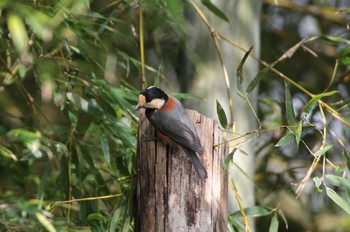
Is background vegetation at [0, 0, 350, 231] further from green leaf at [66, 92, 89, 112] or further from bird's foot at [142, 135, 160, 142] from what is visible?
bird's foot at [142, 135, 160, 142]

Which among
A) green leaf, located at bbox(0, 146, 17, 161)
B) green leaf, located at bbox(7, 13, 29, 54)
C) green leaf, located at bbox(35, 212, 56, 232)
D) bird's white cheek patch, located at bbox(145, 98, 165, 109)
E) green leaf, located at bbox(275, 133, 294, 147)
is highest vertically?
green leaf, located at bbox(7, 13, 29, 54)

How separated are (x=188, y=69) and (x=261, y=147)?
3.85ft

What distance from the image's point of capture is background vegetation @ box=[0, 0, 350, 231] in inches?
127

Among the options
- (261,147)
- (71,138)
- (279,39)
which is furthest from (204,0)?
(279,39)

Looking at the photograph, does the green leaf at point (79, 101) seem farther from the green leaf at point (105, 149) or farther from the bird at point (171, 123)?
the bird at point (171, 123)

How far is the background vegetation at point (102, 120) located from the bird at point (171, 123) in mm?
269

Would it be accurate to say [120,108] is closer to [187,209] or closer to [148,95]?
[148,95]

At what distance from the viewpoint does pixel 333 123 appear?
17.1 feet

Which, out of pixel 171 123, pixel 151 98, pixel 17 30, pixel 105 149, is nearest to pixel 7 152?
pixel 105 149

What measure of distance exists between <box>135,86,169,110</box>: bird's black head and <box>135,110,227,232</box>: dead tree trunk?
0.77 ft

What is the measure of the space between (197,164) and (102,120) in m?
0.98

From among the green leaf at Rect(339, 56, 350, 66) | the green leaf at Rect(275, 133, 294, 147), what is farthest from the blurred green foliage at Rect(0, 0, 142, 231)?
the green leaf at Rect(339, 56, 350, 66)

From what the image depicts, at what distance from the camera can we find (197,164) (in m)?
2.87

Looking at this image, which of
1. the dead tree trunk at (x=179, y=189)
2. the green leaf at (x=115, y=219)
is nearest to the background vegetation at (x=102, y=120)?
the green leaf at (x=115, y=219)
